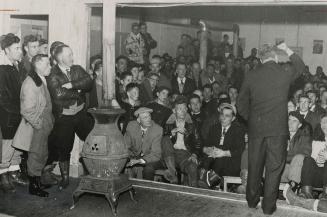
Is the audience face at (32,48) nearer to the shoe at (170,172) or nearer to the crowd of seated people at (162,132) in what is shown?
the crowd of seated people at (162,132)

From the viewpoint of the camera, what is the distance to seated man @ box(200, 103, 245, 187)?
718 centimetres

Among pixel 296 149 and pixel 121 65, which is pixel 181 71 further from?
pixel 296 149

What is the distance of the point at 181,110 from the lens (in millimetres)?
7734

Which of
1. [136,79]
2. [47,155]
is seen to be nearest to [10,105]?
[47,155]

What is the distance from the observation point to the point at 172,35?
1602cm

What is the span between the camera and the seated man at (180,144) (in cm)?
735

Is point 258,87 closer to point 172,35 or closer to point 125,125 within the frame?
point 125,125

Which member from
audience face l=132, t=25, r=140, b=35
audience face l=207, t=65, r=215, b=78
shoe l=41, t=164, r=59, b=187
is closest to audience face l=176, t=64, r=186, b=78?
audience face l=207, t=65, r=215, b=78

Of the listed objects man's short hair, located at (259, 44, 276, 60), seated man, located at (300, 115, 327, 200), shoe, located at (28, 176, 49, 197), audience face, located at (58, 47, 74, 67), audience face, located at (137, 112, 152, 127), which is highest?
man's short hair, located at (259, 44, 276, 60)

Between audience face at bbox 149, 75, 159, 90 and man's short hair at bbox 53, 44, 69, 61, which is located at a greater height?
man's short hair at bbox 53, 44, 69, 61

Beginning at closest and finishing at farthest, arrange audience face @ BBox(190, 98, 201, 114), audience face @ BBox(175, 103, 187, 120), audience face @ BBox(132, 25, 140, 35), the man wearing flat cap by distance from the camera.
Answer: the man wearing flat cap < audience face @ BBox(175, 103, 187, 120) < audience face @ BBox(190, 98, 201, 114) < audience face @ BBox(132, 25, 140, 35)

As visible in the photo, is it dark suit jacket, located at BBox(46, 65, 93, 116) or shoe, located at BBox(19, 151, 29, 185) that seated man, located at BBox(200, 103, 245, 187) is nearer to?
dark suit jacket, located at BBox(46, 65, 93, 116)

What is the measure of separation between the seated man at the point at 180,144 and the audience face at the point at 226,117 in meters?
0.57

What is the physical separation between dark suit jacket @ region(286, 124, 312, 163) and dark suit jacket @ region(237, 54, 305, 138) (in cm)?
116
